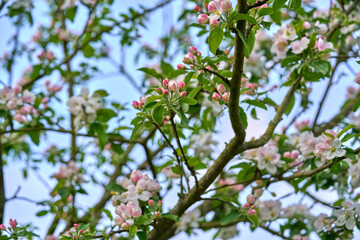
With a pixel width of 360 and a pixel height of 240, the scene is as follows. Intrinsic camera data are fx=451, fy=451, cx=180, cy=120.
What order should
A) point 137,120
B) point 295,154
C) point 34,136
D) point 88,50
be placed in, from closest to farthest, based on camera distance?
point 137,120
point 295,154
point 34,136
point 88,50

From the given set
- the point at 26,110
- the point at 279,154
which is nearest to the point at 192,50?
the point at 279,154

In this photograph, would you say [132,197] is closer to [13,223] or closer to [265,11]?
[13,223]

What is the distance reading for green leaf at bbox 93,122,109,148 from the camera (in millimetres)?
2148

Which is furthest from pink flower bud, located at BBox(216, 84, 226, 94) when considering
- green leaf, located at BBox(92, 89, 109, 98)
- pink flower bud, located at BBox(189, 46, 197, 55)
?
green leaf, located at BBox(92, 89, 109, 98)

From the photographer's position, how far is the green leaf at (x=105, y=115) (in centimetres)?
222

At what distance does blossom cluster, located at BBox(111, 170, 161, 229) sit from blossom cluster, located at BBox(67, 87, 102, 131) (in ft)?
1.36

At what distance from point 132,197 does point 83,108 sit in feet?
2.00

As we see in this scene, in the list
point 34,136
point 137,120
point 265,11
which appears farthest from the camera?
point 34,136

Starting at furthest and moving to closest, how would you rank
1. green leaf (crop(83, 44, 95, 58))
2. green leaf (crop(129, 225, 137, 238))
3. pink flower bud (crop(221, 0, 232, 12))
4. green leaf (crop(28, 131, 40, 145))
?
green leaf (crop(83, 44, 95, 58)) → green leaf (crop(28, 131, 40, 145)) → green leaf (crop(129, 225, 137, 238)) → pink flower bud (crop(221, 0, 232, 12))

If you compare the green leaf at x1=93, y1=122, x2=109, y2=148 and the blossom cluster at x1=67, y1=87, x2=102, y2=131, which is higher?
the blossom cluster at x1=67, y1=87, x2=102, y2=131

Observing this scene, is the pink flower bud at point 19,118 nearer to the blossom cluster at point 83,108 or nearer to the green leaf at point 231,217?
the blossom cluster at point 83,108

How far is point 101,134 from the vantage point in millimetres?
2168

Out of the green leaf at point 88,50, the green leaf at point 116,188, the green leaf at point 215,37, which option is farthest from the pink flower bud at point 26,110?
the green leaf at point 215,37

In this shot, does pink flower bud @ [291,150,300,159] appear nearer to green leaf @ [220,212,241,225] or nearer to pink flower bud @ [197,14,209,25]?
green leaf @ [220,212,241,225]
